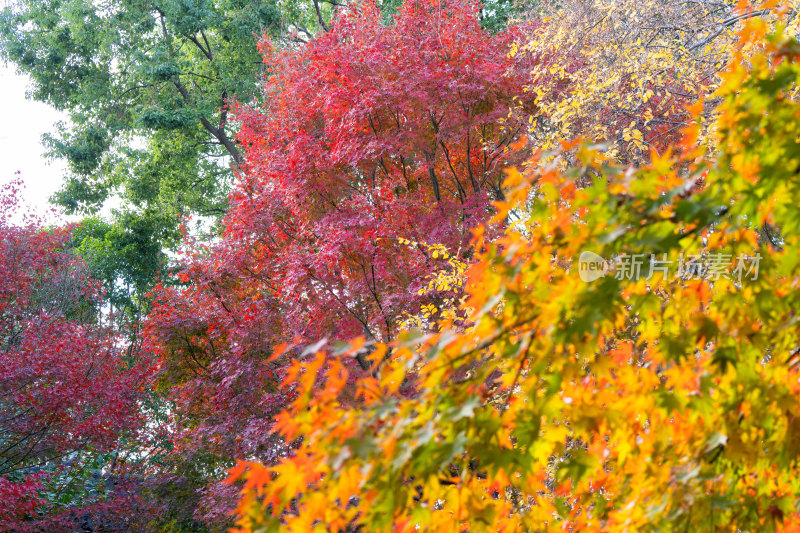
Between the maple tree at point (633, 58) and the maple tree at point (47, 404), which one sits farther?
the maple tree at point (47, 404)

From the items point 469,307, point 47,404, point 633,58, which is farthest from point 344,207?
point 469,307

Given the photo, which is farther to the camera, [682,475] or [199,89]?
[199,89]

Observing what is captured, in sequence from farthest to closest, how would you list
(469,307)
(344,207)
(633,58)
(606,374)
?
(344,207), (633,58), (469,307), (606,374)

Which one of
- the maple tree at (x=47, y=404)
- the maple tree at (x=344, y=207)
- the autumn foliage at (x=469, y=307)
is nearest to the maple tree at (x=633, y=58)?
the autumn foliage at (x=469, y=307)

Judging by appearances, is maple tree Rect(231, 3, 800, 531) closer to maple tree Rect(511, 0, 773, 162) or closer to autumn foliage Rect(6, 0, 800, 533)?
autumn foliage Rect(6, 0, 800, 533)

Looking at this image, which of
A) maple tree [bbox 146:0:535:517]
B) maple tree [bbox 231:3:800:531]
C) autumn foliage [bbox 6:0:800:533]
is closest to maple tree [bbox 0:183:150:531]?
autumn foliage [bbox 6:0:800:533]

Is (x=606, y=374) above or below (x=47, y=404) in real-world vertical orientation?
below

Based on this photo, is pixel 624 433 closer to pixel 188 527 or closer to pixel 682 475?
pixel 682 475

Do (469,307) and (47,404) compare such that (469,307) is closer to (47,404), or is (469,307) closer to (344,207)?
(344,207)

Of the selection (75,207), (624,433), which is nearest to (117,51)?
(75,207)

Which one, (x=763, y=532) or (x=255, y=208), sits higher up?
(x=255, y=208)

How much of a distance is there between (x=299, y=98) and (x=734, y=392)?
22.6ft

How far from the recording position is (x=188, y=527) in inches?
316

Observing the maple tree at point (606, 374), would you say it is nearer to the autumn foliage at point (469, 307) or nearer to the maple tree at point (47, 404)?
the autumn foliage at point (469, 307)
